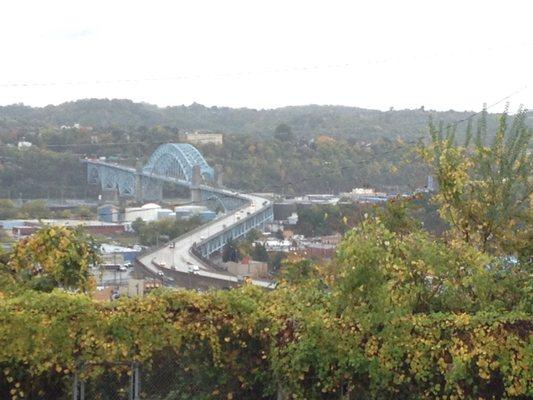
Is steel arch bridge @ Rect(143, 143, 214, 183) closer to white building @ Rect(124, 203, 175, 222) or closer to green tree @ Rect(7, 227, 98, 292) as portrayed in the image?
white building @ Rect(124, 203, 175, 222)

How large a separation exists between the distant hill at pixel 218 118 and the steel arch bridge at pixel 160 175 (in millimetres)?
8179

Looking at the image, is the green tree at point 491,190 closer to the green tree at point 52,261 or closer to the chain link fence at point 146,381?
the chain link fence at point 146,381

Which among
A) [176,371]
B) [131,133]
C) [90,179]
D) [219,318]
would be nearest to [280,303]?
[219,318]

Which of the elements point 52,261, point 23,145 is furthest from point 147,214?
point 52,261

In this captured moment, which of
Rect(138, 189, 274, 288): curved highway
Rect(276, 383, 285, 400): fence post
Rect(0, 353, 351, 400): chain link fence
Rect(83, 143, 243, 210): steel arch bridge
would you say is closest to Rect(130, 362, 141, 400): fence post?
Rect(0, 353, 351, 400): chain link fence

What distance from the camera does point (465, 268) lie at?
6.09 metres

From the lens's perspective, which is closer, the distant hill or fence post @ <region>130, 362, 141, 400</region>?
fence post @ <region>130, 362, 141, 400</region>

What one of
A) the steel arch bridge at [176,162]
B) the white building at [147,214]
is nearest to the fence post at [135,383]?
the white building at [147,214]

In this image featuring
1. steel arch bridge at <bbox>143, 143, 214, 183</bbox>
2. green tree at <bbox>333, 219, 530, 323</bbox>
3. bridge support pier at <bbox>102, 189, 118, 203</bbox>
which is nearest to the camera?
green tree at <bbox>333, 219, 530, 323</bbox>

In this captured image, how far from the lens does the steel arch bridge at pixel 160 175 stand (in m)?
48.5

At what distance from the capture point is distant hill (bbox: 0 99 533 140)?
187 feet

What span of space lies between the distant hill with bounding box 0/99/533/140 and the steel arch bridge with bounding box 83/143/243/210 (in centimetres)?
818

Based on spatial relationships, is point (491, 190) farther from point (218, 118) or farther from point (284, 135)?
point (218, 118)

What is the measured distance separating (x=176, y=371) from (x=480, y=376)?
201cm
